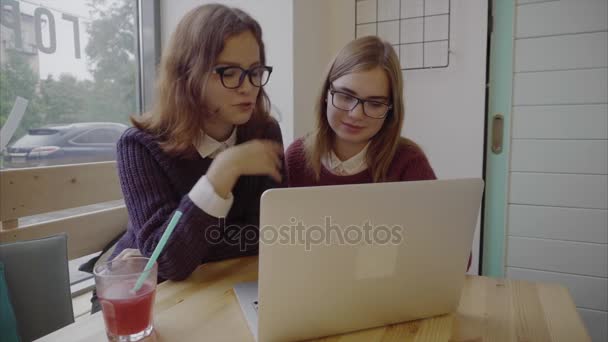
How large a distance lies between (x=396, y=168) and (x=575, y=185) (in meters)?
1.20

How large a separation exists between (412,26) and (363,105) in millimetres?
1200

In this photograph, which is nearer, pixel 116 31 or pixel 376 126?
pixel 376 126

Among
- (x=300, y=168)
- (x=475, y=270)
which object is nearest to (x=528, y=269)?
(x=475, y=270)

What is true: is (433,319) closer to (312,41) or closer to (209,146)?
(209,146)

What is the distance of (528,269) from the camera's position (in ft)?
6.40

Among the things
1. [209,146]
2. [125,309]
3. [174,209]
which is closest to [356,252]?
[125,309]

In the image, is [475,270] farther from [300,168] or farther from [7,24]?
[7,24]

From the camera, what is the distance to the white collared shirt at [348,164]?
115cm

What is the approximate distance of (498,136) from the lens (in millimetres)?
1949

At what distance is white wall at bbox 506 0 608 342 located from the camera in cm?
177

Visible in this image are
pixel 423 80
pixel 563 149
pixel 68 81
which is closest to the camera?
pixel 68 81

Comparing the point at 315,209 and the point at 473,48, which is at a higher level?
the point at 473,48

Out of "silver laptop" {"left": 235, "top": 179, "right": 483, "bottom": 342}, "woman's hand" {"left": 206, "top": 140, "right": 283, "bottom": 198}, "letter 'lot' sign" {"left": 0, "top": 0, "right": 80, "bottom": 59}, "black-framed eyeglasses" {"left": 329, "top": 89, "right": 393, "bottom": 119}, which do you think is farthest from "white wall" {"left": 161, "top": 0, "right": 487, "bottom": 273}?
"silver laptop" {"left": 235, "top": 179, "right": 483, "bottom": 342}

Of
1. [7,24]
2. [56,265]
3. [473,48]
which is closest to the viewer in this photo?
[56,265]
